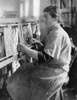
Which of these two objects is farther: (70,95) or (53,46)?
(70,95)

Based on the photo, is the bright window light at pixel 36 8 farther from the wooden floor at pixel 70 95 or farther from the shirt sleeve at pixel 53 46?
the shirt sleeve at pixel 53 46

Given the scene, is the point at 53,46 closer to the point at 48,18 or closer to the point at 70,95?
the point at 48,18

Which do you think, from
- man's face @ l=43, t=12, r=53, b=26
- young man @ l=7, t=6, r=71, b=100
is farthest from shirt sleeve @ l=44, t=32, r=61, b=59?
man's face @ l=43, t=12, r=53, b=26

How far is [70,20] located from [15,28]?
2.02 meters

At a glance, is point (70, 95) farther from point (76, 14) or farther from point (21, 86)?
point (76, 14)

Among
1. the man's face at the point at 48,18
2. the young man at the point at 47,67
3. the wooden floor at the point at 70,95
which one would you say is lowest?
the wooden floor at the point at 70,95

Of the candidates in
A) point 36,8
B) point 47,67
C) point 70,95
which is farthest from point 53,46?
point 36,8

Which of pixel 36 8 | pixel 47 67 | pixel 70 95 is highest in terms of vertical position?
pixel 36 8

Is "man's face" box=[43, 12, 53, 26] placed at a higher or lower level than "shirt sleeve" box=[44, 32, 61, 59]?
higher

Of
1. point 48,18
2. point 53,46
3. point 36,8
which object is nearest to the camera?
point 53,46

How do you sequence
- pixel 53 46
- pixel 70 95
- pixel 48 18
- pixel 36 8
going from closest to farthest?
pixel 53 46
pixel 48 18
pixel 70 95
pixel 36 8

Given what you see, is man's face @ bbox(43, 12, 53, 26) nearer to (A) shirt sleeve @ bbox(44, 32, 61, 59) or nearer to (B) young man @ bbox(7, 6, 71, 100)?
(B) young man @ bbox(7, 6, 71, 100)

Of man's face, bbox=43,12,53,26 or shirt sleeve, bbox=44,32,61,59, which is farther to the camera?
man's face, bbox=43,12,53,26

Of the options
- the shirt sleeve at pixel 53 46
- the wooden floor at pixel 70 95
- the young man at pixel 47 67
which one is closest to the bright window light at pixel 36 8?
the wooden floor at pixel 70 95
